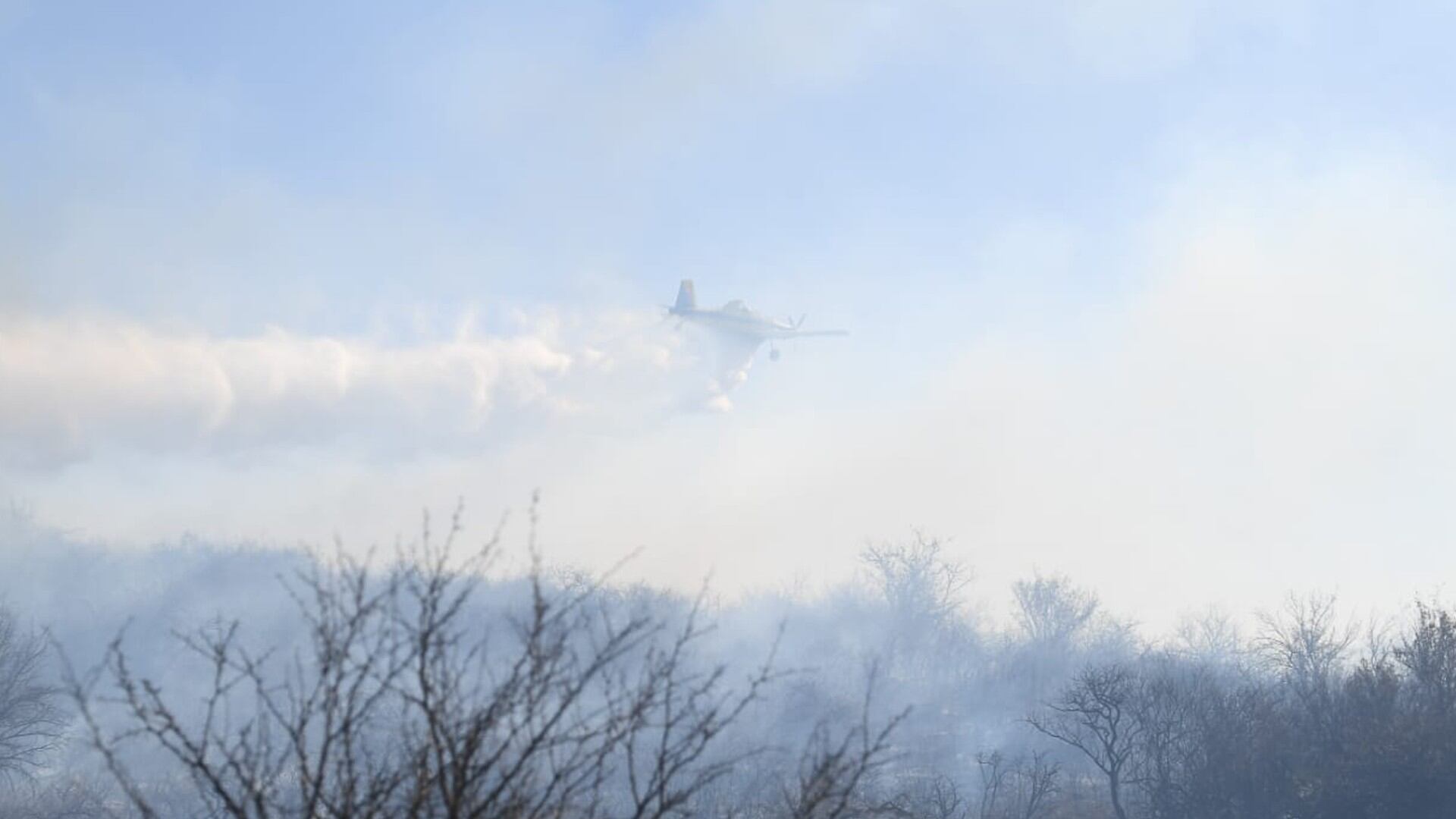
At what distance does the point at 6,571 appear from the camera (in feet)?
318

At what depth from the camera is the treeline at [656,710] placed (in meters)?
7.62

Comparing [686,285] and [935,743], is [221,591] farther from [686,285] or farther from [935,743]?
[935,743]

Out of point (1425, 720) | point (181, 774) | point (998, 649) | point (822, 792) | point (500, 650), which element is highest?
point (998, 649)

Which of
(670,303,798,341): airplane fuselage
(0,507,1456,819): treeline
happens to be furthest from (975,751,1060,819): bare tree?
(670,303,798,341): airplane fuselage

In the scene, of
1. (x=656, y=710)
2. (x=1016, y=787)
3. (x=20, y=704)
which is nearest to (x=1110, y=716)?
(x=1016, y=787)

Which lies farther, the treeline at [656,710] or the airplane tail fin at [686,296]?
the airplane tail fin at [686,296]

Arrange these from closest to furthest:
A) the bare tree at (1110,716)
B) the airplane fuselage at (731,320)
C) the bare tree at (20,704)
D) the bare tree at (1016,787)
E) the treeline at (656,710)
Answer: the treeline at (656,710) → the bare tree at (1110,716) → the bare tree at (1016,787) → the bare tree at (20,704) → the airplane fuselage at (731,320)

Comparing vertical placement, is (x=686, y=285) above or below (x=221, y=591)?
above

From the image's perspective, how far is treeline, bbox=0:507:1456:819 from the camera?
7621 millimetres

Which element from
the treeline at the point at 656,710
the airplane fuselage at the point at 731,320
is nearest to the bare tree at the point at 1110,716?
the treeline at the point at 656,710

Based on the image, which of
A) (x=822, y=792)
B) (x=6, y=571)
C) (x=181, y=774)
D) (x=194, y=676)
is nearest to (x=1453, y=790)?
(x=822, y=792)

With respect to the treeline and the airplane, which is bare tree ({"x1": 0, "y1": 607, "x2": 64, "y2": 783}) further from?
the airplane

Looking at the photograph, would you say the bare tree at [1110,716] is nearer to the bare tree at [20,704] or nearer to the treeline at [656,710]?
the treeline at [656,710]

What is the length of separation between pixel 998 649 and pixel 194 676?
202 feet
